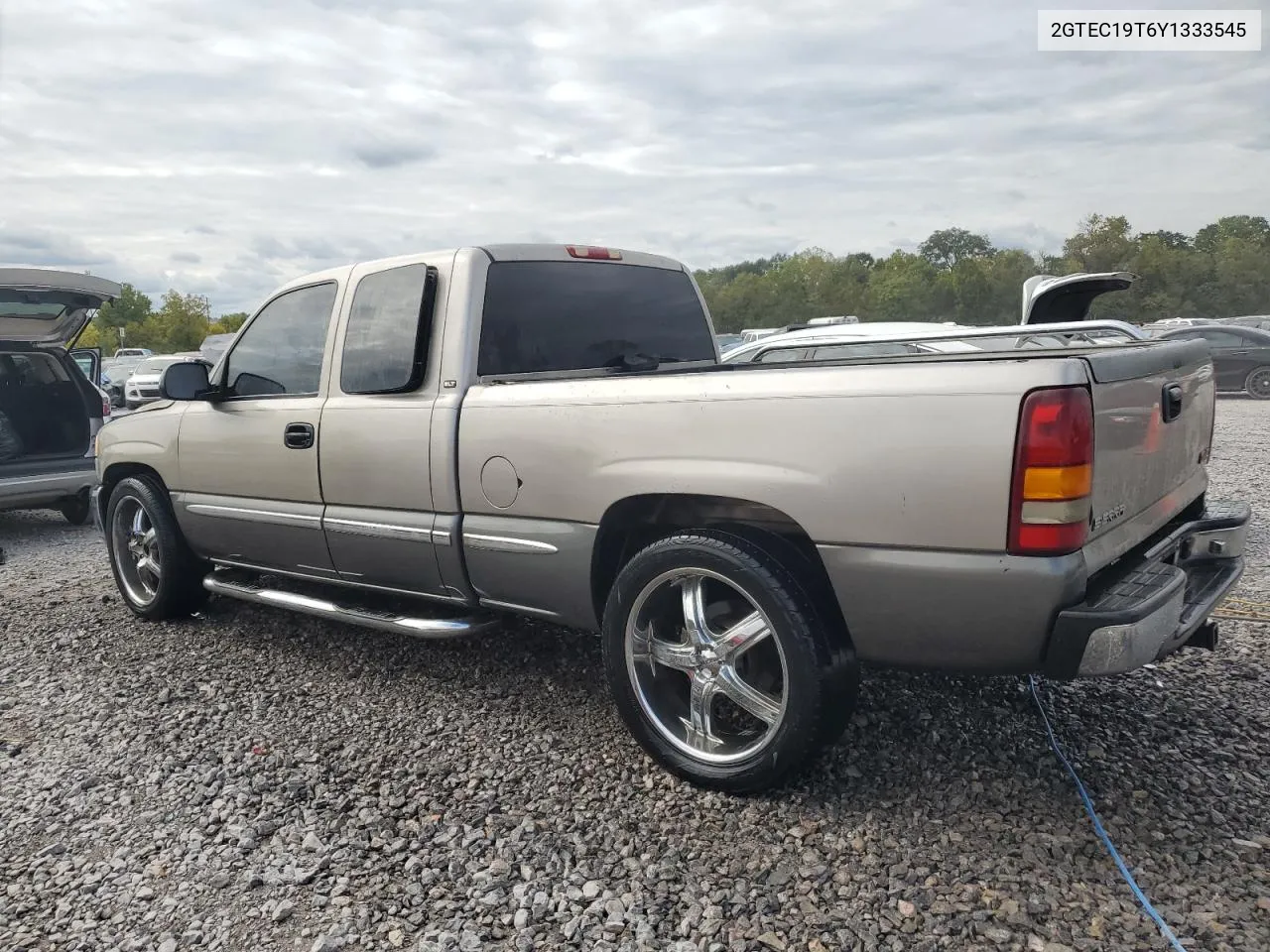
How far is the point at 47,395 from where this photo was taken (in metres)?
8.30

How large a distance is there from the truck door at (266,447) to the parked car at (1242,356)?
17.9 meters

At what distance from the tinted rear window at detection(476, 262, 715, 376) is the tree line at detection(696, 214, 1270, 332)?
1919 inches

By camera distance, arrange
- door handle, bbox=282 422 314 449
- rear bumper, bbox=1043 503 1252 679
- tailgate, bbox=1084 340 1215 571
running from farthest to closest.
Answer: door handle, bbox=282 422 314 449 → tailgate, bbox=1084 340 1215 571 → rear bumper, bbox=1043 503 1252 679

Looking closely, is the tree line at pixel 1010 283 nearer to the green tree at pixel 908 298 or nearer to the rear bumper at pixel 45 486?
the green tree at pixel 908 298

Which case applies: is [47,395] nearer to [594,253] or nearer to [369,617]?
[369,617]

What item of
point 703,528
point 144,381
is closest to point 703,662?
point 703,528

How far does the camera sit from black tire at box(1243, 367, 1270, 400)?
17.9 meters

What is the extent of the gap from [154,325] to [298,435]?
298ft

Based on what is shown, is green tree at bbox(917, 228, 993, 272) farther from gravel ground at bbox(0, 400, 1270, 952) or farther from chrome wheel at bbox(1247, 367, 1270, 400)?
gravel ground at bbox(0, 400, 1270, 952)

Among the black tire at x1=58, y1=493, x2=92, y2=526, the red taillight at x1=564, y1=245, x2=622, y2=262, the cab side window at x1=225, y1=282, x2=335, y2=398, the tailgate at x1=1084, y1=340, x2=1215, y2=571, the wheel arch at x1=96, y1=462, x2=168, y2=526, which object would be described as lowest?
the black tire at x1=58, y1=493, x2=92, y2=526

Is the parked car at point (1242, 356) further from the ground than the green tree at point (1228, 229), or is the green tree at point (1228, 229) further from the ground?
the green tree at point (1228, 229)

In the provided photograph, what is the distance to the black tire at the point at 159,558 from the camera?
4.94m

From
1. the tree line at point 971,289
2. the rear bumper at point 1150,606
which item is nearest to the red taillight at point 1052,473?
the rear bumper at point 1150,606

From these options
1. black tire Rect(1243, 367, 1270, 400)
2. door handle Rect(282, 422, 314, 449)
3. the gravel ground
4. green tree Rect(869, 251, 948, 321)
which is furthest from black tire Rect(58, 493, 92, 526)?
green tree Rect(869, 251, 948, 321)
